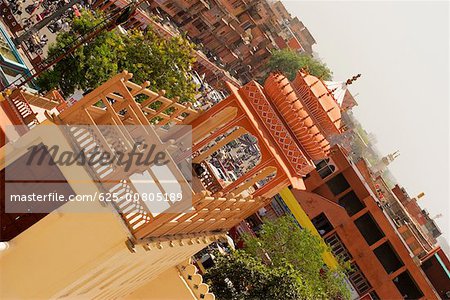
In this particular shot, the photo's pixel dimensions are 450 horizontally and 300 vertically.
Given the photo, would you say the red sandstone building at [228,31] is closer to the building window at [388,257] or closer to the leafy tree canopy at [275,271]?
the leafy tree canopy at [275,271]

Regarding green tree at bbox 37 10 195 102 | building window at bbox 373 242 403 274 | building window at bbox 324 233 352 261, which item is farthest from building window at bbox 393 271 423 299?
green tree at bbox 37 10 195 102

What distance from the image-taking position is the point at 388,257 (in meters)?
37.3

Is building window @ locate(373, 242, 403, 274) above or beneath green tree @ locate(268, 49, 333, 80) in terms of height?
beneath

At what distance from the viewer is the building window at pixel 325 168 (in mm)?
38969

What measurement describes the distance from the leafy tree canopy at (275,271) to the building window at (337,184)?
9.68m

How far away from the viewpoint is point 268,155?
14.0 meters

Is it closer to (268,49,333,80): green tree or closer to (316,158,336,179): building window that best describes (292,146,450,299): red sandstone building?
(316,158,336,179): building window

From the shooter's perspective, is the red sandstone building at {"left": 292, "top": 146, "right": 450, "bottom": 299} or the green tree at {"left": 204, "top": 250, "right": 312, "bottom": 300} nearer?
the green tree at {"left": 204, "top": 250, "right": 312, "bottom": 300}

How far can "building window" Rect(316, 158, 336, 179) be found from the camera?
3897 centimetres

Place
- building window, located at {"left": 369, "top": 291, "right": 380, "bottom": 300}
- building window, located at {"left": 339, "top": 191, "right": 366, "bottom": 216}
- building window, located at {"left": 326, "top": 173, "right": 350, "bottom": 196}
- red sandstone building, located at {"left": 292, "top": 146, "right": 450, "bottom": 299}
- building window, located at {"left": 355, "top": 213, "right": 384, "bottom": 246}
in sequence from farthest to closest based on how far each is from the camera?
1. building window, located at {"left": 326, "top": 173, "right": 350, "bottom": 196}
2. building window, located at {"left": 339, "top": 191, "right": 366, "bottom": 216}
3. building window, located at {"left": 355, "top": 213, "right": 384, "bottom": 246}
4. building window, located at {"left": 369, "top": 291, "right": 380, "bottom": 300}
5. red sandstone building, located at {"left": 292, "top": 146, "right": 450, "bottom": 299}

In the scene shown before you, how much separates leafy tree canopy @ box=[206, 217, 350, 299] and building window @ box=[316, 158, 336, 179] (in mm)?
10019

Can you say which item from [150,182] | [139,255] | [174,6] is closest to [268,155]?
[150,182]

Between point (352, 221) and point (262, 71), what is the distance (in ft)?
111

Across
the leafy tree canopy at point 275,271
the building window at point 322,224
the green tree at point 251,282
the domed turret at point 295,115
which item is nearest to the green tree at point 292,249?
the leafy tree canopy at point 275,271
